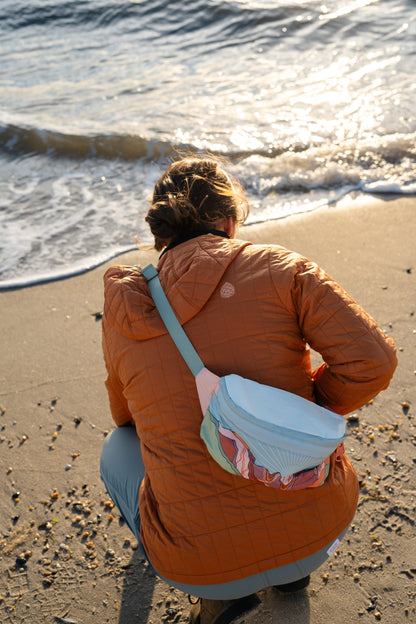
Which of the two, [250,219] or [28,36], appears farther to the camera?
[28,36]

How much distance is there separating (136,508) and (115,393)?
1.36 feet

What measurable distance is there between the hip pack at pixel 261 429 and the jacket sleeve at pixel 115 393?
37cm

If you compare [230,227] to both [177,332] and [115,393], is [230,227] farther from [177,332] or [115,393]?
[115,393]

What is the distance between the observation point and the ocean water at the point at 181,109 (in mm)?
5355

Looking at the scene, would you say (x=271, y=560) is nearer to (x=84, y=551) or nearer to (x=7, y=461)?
(x=84, y=551)

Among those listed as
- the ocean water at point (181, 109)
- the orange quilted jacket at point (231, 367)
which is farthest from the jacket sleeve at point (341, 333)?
the ocean water at point (181, 109)

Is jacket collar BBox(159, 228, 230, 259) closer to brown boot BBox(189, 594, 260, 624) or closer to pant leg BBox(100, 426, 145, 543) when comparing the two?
pant leg BBox(100, 426, 145, 543)

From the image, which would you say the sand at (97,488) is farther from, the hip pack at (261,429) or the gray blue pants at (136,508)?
the hip pack at (261,429)

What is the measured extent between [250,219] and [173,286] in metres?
3.52

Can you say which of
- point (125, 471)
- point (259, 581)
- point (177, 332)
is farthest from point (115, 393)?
point (259, 581)

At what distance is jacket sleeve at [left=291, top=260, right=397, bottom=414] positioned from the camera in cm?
158

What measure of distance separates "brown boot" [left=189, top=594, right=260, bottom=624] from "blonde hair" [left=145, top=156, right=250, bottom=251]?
1.24m

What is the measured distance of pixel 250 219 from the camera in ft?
16.5

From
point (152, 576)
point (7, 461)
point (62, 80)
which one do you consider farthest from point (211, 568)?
point (62, 80)
